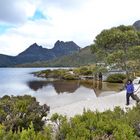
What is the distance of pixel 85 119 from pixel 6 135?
9.72 feet

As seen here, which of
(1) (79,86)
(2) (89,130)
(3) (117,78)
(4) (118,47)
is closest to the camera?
(2) (89,130)

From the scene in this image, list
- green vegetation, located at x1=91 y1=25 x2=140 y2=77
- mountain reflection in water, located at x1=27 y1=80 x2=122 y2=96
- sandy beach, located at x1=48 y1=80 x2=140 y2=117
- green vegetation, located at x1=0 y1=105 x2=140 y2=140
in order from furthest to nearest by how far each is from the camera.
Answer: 1. mountain reflection in water, located at x1=27 y1=80 x2=122 y2=96
2. green vegetation, located at x1=91 y1=25 x2=140 y2=77
3. sandy beach, located at x1=48 y1=80 x2=140 y2=117
4. green vegetation, located at x1=0 y1=105 x2=140 y2=140

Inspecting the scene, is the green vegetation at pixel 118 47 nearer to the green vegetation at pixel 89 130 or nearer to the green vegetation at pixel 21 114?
the green vegetation at pixel 21 114

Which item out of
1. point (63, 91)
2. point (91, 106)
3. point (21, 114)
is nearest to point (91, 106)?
point (91, 106)

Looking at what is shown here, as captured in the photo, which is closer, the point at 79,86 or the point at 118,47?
the point at 118,47

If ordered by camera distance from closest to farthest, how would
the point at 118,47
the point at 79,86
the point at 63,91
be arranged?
the point at 118,47, the point at 63,91, the point at 79,86

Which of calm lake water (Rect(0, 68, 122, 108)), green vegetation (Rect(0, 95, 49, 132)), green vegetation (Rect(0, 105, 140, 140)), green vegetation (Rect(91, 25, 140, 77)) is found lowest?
calm lake water (Rect(0, 68, 122, 108))

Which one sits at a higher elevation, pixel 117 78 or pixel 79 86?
pixel 117 78

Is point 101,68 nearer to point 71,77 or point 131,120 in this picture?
point 131,120

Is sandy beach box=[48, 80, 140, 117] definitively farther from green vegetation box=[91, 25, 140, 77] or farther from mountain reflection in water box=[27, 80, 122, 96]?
mountain reflection in water box=[27, 80, 122, 96]

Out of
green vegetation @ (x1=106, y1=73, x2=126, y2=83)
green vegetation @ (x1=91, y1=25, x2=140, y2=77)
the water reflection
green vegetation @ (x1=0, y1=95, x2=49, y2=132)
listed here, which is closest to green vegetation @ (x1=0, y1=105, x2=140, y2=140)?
green vegetation @ (x1=0, y1=95, x2=49, y2=132)

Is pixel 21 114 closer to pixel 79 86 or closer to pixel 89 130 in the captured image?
pixel 89 130

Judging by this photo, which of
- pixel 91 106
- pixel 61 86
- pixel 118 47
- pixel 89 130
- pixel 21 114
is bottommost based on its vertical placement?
pixel 61 86

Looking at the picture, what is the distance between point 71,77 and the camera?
66.3 metres
